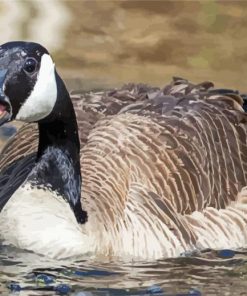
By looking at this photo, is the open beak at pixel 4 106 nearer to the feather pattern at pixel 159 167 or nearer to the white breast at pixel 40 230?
the white breast at pixel 40 230

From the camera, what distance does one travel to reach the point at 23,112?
346 inches

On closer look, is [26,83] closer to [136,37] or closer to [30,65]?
[30,65]

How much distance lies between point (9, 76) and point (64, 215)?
1.09 metres

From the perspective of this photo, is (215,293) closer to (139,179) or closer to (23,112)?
(139,179)

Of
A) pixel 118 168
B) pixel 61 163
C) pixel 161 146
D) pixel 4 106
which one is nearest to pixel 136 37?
pixel 161 146

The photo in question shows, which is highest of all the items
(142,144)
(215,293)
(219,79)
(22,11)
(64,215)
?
(22,11)

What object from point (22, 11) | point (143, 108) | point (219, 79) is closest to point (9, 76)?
point (143, 108)

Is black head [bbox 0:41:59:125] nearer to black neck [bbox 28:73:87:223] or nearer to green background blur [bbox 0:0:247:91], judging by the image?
black neck [bbox 28:73:87:223]

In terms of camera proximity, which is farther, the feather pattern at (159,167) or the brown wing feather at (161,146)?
the brown wing feather at (161,146)

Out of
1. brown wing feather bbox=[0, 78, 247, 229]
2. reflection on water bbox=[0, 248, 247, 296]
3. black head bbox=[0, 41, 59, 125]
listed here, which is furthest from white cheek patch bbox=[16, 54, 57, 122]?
reflection on water bbox=[0, 248, 247, 296]

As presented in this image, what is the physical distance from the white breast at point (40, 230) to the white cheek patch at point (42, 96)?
2.02ft

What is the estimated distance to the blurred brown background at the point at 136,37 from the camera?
14.8 meters

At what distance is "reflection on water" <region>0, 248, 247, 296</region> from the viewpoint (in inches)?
350

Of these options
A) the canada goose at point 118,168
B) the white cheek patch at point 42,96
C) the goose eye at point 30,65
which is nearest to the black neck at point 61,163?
the canada goose at point 118,168
